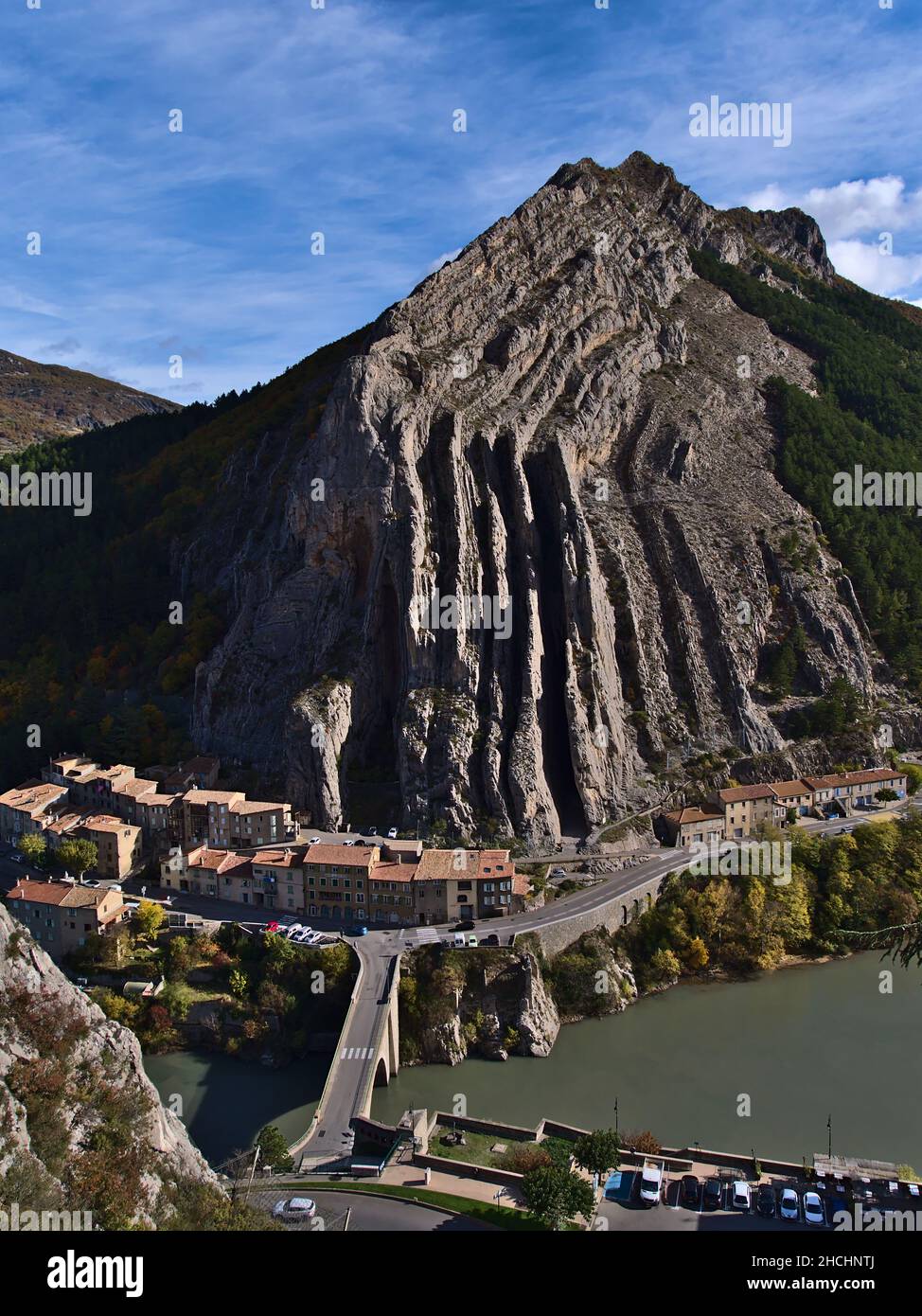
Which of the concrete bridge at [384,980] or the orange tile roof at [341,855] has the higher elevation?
the orange tile roof at [341,855]

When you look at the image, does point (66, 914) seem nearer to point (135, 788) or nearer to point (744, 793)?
point (135, 788)

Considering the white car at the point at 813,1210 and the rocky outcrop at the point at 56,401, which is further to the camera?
the rocky outcrop at the point at 56,401

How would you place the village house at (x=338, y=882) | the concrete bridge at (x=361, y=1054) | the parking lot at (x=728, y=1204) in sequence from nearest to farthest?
the parking lot at (x=728, y=1204)
the concrete bridge at (x=361, y=1054)
the village house at (x=338, y=882)

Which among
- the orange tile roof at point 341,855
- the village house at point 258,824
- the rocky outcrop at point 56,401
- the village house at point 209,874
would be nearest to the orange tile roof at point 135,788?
the village house at point 209,874

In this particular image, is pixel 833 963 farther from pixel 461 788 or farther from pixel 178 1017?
pixel 178 1017

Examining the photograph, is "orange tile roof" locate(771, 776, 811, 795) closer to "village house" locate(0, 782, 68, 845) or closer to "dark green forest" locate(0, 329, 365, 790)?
"dark green forest" locate(0, 329, 365, 790)

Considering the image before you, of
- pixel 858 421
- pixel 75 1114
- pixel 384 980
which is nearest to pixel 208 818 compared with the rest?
pixel 384 980

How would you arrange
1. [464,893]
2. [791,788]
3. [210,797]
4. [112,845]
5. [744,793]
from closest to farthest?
1. [464,893]
2. [112,845]
3. [210,797]
4. [744,793]
5. [791,788]

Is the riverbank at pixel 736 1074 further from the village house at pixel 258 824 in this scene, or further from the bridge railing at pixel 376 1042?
Result: the village house at pixel 258 824
